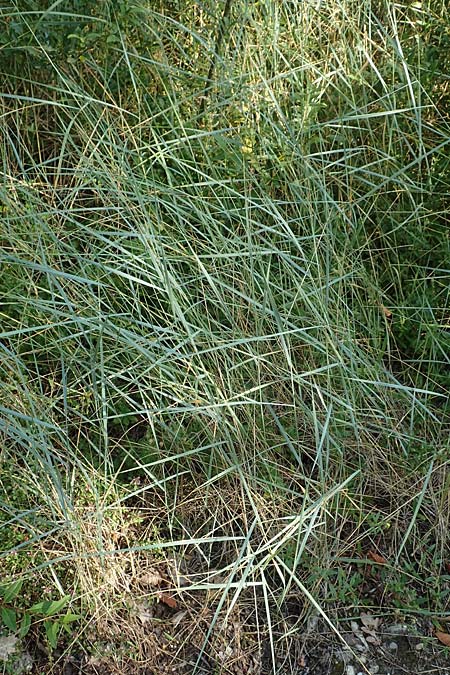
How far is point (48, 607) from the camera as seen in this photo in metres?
2.17

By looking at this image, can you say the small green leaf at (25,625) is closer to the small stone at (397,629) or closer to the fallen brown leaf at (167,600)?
the fallen brown leaf at (167,600)

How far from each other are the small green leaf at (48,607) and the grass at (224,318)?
0.05 metres

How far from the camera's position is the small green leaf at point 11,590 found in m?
2.14

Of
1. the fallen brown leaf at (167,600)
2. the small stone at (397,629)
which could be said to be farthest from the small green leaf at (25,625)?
the small stone at (397,629)

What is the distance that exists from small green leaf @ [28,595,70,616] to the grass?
1.8 inches

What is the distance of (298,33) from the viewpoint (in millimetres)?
3018

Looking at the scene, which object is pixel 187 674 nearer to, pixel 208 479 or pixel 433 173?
pixel 208 479

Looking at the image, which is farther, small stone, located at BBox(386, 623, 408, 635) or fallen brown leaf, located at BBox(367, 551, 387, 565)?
fallen brown leaf, located at BBox(367, 551, 387, 565)

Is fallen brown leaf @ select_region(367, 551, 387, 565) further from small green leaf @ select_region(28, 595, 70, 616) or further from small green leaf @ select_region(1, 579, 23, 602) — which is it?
small green leaf @ select_region(1, 579, 23, 602)

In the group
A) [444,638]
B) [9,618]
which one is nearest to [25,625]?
[9,618]

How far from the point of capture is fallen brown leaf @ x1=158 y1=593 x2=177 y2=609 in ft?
7.83

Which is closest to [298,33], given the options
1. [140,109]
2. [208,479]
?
[140,109]

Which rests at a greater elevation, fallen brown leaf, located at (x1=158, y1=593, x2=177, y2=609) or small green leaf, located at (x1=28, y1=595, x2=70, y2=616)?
small green leaf, located at (x1=28, y1=595, x2=70, y2=616)

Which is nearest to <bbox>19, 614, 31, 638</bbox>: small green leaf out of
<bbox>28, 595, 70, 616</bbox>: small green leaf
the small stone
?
<bbox>28, 595, 70, 616</bbox>: small green leaf
